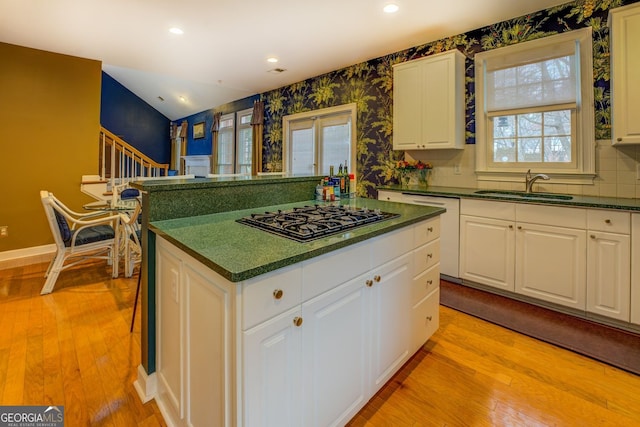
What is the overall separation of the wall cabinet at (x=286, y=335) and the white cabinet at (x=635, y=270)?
5.35 feet

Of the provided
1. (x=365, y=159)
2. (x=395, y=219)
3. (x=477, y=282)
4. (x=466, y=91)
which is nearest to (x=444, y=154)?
(x=466, y=91)

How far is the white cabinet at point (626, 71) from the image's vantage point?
2.29 meters

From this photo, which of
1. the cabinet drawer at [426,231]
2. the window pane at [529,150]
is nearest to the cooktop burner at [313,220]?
the cabinet drawer at [426,231]

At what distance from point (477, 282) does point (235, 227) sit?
2506 millimetres

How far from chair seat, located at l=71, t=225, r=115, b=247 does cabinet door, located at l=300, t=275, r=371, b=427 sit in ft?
9.69

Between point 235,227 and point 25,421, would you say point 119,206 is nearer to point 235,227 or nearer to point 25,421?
point 25,421

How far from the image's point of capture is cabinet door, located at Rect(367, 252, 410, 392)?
1573 millimetres

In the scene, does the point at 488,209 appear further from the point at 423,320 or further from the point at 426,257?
the point at 423,320

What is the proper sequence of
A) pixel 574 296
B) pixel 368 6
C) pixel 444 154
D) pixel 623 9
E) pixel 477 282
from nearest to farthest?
pixel 623 9 < pixel 574 296 < pixel 368 6 < pixel 477 282 < pixel 444 154

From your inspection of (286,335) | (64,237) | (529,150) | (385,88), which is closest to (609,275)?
(529,150)

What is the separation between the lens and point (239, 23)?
3.18m

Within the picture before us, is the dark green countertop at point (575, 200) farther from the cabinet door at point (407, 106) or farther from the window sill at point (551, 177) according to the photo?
the cabinet door at point (407, 106)

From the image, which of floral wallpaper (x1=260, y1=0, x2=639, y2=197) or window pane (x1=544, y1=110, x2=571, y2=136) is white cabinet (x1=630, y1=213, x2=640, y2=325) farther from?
window pane (x1=544, y1=110, x2=571, y2=136)

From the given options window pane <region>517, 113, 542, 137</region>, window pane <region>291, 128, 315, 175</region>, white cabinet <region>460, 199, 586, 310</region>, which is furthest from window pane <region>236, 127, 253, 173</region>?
window pane <region>517, 113, 542, 137</region>
